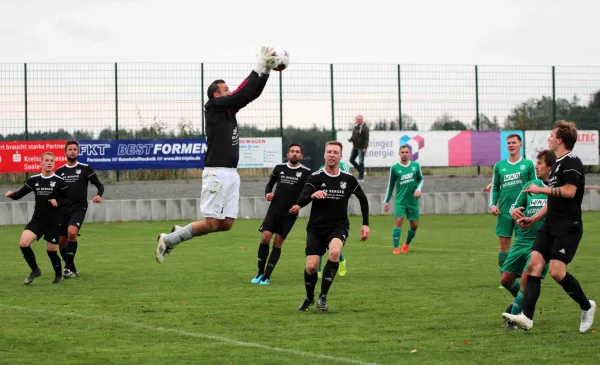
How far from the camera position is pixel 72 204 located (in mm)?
15094

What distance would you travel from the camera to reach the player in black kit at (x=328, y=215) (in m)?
11.4

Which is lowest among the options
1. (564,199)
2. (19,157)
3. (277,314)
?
(277,314)

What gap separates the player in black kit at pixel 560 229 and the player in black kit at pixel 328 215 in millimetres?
2372

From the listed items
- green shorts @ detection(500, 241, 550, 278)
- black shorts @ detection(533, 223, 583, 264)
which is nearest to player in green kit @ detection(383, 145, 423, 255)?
green shorts @ detection(500, 241, 550, 278)

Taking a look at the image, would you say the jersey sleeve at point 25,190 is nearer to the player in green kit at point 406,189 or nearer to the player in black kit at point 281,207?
the player in black kit at point 281,207

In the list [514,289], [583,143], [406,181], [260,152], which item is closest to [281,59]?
[514,289]

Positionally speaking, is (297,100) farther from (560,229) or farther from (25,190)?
(560,229)

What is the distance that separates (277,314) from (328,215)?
4.56 feet

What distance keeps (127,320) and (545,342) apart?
4493 millimetres

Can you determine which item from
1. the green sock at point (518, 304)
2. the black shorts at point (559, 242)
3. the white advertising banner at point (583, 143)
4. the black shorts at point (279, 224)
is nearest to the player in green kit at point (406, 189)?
the black shorts at point (279, 224)

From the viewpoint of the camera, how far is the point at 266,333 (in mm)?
9703

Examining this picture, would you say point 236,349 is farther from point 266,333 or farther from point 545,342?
point 545,342

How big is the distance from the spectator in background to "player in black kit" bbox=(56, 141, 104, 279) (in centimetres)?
1721

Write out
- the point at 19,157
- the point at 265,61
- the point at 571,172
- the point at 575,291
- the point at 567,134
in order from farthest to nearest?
the point at 19,157 < the point at 265,61 < the point at 575,291 < the point at 567,134 < the point at 571,172
